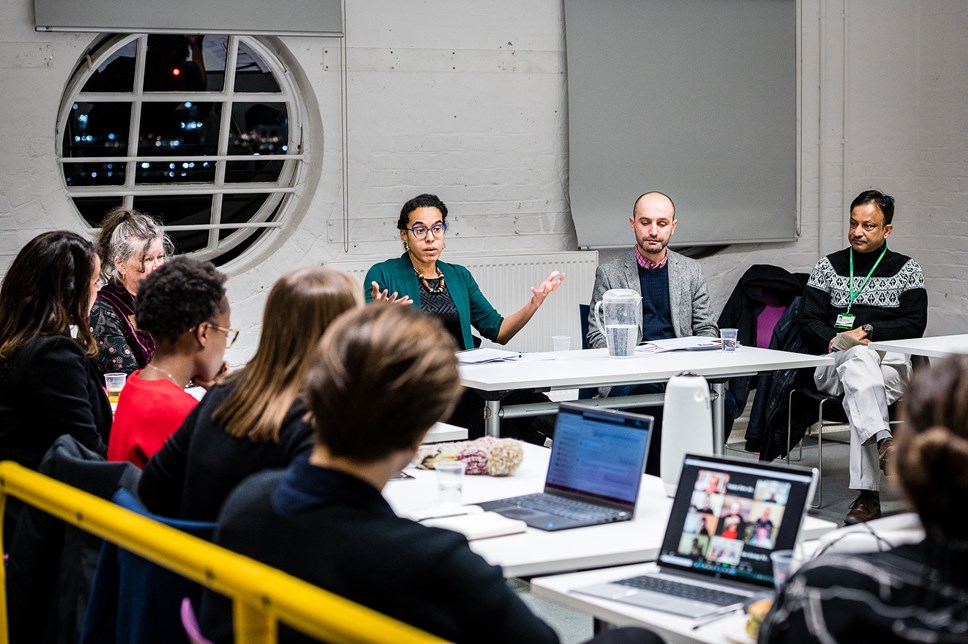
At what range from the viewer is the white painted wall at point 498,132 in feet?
17.7

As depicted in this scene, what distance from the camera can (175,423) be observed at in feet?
9.01

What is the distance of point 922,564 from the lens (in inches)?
52.9

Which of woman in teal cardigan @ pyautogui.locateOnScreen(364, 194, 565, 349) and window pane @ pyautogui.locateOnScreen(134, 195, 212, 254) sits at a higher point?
window pane @ pyautogui.locateOnScreen(134, 195, 212, 254)

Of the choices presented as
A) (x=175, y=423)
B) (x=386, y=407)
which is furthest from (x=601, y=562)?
(x=175, y=423)

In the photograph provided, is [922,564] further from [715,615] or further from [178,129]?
[178,129]

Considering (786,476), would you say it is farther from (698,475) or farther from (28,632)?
(28,632)

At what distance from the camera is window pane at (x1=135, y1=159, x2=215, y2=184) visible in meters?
5.73

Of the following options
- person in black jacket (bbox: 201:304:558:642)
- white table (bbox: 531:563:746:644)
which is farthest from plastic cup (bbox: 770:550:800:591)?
person in black jacket (bbox: 201:304:558:642)

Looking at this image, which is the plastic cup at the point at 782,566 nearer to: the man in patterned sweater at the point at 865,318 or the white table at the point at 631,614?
the white table at the point at 631,614

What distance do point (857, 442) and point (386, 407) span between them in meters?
3.76

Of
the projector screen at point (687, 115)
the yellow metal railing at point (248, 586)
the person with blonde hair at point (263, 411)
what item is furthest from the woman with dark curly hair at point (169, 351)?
the projector screen at point (687, 115)

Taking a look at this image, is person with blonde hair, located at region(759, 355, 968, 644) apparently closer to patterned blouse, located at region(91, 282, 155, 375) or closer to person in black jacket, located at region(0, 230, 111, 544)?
person in black jacket, located at region(0, 230, 111, 544)

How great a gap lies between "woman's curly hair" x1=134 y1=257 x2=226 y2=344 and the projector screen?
3.77 meters

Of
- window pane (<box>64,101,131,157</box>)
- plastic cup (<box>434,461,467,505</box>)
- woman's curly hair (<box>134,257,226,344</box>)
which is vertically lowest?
plastic cup (<box>434,461,467,505</box>)
